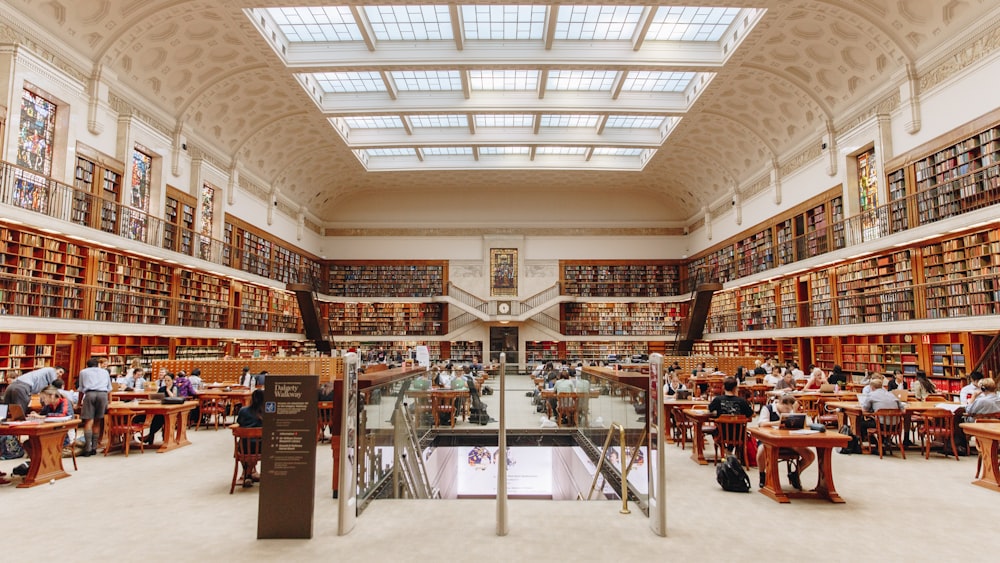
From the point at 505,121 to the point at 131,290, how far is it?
11.8 m

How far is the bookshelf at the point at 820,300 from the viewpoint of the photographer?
12.8 meters

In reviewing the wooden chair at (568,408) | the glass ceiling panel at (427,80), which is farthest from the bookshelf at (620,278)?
the wooden chair at (568,408)

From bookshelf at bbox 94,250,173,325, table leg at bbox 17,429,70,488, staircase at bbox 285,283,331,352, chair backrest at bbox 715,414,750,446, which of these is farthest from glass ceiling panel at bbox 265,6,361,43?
chair backrest at bbox 715,414,750,446

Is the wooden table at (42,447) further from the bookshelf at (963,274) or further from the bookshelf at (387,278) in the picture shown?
the bookshelf at (387,278)

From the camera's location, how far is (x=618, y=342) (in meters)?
22.0

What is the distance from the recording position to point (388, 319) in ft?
73.8

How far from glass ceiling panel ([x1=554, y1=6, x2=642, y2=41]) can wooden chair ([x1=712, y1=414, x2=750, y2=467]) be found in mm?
9614

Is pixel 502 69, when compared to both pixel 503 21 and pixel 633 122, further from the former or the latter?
pixel 633 122

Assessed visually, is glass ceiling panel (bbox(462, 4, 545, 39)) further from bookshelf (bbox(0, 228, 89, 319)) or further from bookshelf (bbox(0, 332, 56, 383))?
bookshelf (bbox(0, 332, 56, 383))

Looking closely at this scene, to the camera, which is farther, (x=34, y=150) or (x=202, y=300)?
(x=202, y=300)

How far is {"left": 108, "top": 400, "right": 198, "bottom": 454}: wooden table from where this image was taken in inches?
257

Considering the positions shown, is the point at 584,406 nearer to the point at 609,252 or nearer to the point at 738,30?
the point at 738,30

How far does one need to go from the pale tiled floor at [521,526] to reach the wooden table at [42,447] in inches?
6.2

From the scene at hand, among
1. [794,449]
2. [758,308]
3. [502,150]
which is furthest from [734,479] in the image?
[502,150]
